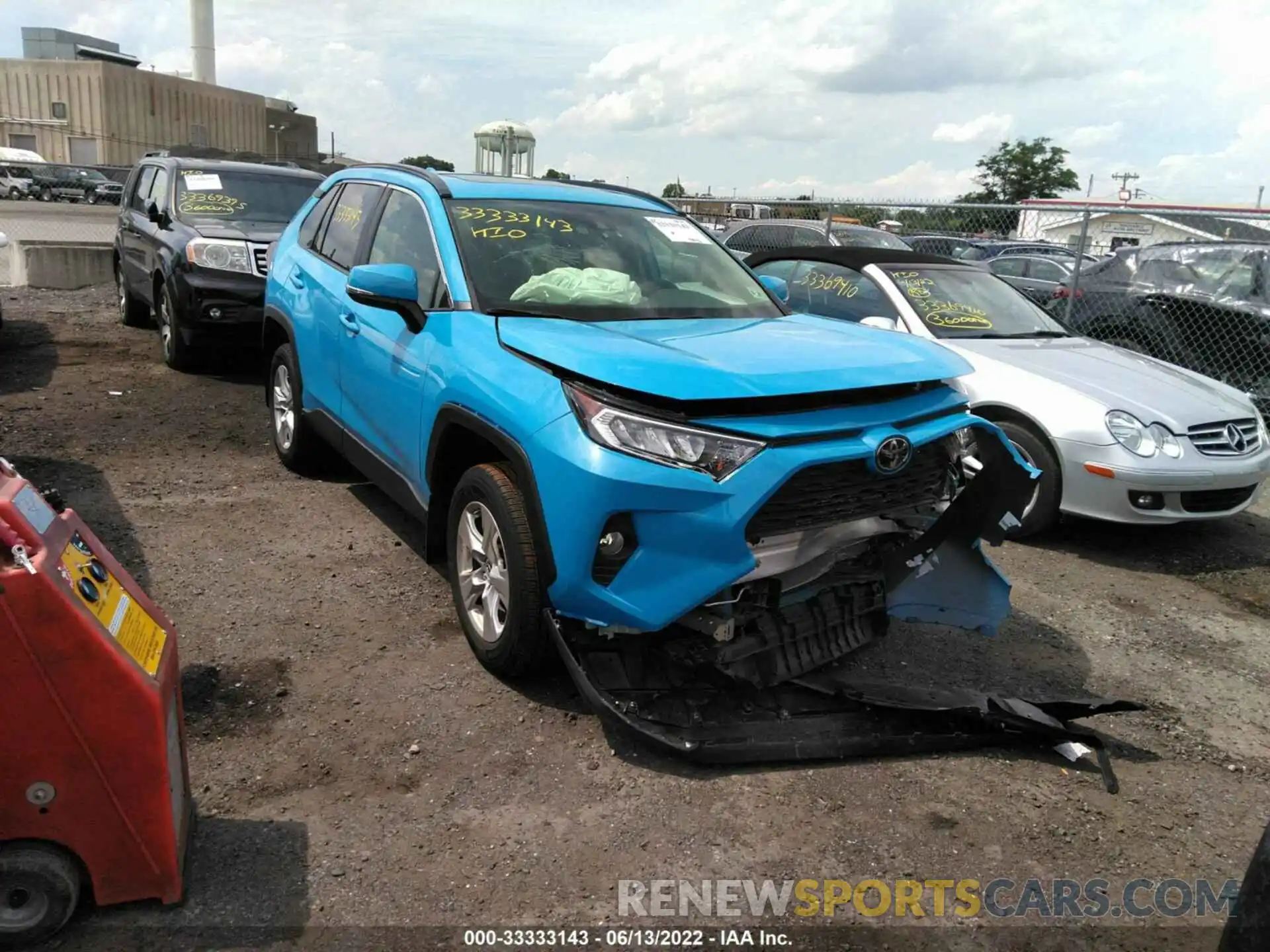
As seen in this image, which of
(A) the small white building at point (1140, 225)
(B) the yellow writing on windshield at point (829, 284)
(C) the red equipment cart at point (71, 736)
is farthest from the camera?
(A) the small white building at point (1140, 225)

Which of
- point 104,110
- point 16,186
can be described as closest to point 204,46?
point 104,110

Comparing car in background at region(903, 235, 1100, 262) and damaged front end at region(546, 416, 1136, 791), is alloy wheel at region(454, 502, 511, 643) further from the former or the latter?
car in background at region(903, 235, 1100, 262)

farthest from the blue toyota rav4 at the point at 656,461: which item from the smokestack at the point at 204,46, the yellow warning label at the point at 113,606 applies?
the smokestack at the point at 204,46

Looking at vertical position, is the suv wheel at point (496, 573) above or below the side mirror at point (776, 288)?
below

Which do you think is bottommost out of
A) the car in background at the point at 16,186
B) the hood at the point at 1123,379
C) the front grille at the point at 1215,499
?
the front grille at the point at 1215,499

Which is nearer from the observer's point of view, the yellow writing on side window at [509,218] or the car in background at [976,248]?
the yellow writing on side window at [509,218]

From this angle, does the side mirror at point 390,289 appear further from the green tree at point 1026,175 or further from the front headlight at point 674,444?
the green tree at point 1026,175

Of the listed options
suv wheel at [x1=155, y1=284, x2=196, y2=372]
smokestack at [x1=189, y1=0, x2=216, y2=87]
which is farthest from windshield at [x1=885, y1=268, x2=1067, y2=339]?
smokestack at [x1=189, y1=0, x2=216, y2=87]

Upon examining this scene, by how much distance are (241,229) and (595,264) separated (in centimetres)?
536

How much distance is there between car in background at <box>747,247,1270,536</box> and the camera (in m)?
5.20

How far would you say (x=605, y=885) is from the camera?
258 centimetres

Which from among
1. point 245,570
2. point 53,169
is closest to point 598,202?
point 245,570

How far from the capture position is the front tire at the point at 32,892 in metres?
2.17

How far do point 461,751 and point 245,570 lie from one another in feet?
6.13
